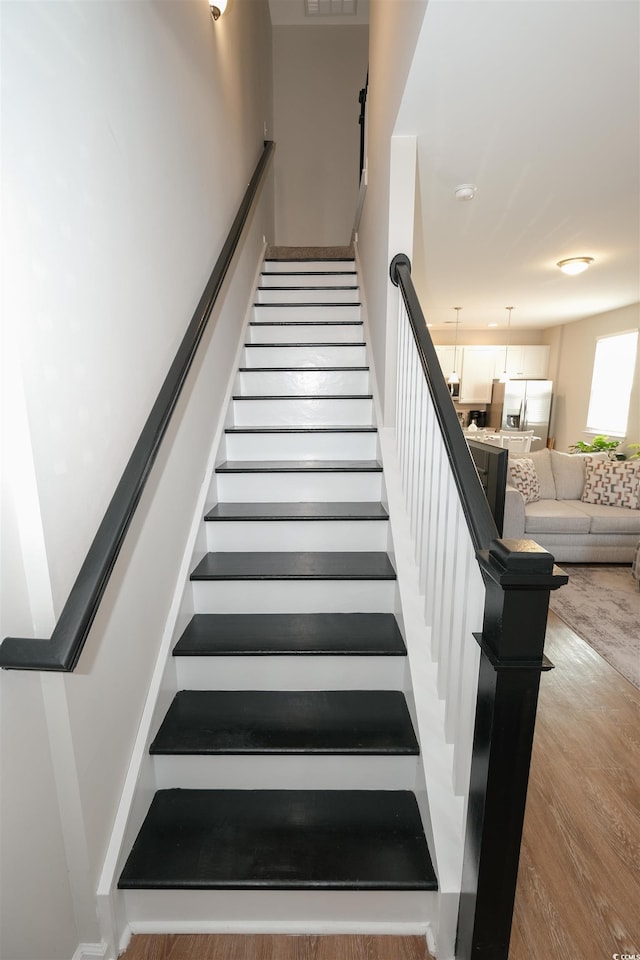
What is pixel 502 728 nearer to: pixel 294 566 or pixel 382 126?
pixel 294 566

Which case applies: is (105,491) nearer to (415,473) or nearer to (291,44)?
(415,473)

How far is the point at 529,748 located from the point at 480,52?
6.48 feet

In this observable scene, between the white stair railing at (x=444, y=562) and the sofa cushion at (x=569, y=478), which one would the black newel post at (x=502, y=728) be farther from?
the sofa cushion at (x=569, y=478)

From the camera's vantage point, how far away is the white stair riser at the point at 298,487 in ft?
7.34

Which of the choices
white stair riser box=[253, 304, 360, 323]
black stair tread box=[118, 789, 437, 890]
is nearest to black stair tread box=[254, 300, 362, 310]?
white stair riser box=[253, 304, 360, 323]

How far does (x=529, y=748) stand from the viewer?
3.06ft

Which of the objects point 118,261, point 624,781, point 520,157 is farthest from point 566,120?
point 624,781

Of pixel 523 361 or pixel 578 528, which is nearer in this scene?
pixel 578 528

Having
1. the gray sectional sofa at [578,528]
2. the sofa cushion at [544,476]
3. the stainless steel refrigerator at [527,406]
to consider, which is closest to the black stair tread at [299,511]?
the gray sectional sofa at [578,528]

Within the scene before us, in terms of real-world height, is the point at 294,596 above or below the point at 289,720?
above

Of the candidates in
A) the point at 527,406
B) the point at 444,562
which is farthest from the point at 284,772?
the point at 527,406

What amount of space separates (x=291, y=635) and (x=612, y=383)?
253 inches

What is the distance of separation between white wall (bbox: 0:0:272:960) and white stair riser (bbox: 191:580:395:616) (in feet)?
0.68

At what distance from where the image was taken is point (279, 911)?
4.01 ft
